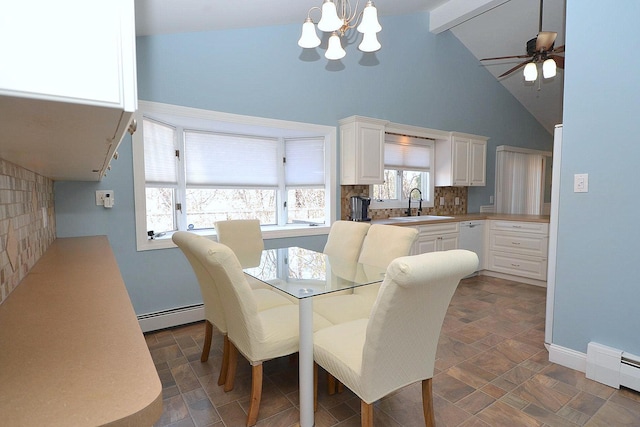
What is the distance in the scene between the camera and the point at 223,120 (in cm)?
296

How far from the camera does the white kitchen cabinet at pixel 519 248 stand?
4000 mm

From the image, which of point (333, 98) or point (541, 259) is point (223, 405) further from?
point (541, 259)

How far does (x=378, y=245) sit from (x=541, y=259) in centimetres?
287

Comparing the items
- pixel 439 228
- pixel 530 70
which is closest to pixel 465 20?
pixel 530 70

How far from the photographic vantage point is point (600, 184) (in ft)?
6.71

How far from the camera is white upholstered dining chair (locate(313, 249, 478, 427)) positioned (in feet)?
3.77

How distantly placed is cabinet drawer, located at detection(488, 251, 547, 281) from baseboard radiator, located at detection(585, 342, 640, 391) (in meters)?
2.13

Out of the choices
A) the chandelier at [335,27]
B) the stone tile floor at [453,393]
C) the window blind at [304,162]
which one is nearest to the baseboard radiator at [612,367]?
the stone tile floor at [453,393]

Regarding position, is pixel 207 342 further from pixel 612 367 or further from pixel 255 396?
pixel 612 367

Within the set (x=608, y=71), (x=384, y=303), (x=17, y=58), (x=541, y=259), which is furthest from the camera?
(x=541, y=259)

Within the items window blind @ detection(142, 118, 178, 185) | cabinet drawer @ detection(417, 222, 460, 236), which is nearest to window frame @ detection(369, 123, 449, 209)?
cabinet drawer @ detection(417, 222, 460, 236)

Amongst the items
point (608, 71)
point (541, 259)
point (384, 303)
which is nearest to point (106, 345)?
point (384, 303)

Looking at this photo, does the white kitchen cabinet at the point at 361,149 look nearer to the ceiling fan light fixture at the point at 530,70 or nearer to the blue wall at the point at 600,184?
the ceiling fan light fixture at the point at 530,70

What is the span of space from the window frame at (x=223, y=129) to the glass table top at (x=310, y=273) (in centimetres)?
94
